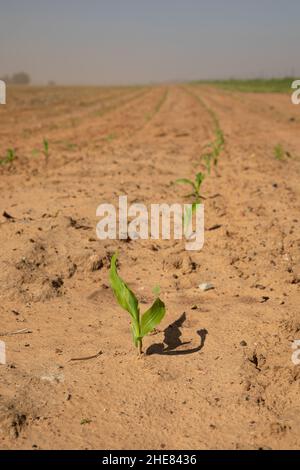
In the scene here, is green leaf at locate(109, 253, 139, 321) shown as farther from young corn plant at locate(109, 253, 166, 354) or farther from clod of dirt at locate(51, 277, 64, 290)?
clod of dirt at locate(51, 277, 64, 290)

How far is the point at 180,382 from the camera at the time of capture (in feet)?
7.30

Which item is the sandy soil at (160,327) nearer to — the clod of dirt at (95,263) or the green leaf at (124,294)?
the clod of dirt at (95,263)

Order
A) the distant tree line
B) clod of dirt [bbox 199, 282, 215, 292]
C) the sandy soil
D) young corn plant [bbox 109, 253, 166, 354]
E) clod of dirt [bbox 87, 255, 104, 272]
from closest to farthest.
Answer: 1. the sandy soil
2. young corn plant [bbox 109, 253, 166, 354]
3. clod of dirt [bbox 199, 282, 215, 292]
4. clod of dirt [bbox 87, 255, 104, 272]
5. the distant tree line

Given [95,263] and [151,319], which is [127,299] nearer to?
[151,319]

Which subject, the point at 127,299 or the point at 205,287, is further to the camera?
the point at 205,287

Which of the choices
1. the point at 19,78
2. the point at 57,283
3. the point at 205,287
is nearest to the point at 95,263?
the point at 57,283

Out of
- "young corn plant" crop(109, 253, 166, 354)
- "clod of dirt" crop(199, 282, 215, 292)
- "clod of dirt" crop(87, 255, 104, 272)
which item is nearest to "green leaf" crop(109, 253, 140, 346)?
"young corn plant" crop(109, 253, 166, 354)

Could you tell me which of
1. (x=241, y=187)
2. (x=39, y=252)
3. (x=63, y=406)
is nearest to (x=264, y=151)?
(x=241, y=187)

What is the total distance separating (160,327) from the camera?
272 centimetres

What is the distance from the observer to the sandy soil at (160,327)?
196 cm

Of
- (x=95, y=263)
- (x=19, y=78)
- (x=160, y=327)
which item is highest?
(x=19, y=78)

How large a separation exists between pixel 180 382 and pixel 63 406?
1.78 ft

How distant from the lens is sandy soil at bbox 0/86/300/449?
1.96 m
